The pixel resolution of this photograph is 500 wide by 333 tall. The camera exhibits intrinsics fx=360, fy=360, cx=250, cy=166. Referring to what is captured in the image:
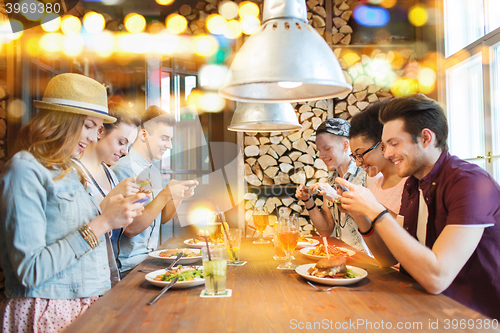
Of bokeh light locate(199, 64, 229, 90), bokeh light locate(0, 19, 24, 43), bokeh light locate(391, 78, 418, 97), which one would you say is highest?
bokeh light locate(0, 19, 24, 43)

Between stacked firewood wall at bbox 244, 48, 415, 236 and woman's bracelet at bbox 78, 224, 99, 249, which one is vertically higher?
stacked firewood wall at bbox 244, 48, 415, 236

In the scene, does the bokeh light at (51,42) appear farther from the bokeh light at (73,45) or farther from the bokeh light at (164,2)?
the bokeh light at (164,2)

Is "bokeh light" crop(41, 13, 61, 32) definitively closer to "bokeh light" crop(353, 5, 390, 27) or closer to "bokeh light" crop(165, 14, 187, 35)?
"bokeh light" crop(165, 14, 187, 35)

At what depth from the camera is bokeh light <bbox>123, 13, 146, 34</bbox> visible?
417 centimetres

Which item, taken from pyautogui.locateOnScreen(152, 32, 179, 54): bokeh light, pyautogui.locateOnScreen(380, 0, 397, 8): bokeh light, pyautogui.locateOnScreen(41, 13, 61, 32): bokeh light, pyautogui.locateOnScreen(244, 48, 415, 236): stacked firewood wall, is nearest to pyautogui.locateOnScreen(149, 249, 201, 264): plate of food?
pyautogui.locateOnScreen(244, 48, 415, 236): stacked firewood wall

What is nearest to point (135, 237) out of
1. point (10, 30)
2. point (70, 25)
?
point (10, 30)

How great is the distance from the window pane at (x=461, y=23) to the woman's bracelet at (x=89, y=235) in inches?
146

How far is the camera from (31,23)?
3430 millimetres

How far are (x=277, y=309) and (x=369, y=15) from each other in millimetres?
4069

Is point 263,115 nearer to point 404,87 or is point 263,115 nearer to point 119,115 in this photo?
point 119,115

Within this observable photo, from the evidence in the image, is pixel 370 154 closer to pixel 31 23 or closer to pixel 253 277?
pixel 253 277

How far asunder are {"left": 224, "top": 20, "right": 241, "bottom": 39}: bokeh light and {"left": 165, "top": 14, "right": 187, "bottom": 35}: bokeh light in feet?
1.66

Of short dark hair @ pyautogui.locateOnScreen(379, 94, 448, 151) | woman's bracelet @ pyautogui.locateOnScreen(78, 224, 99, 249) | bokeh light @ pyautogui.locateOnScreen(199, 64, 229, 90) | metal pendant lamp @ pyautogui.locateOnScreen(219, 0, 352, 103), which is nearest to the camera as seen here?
metal pendant lamp @ pyautogui.locateOnScreen(219, 0, 352, 103)

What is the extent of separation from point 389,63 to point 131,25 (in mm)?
3053
